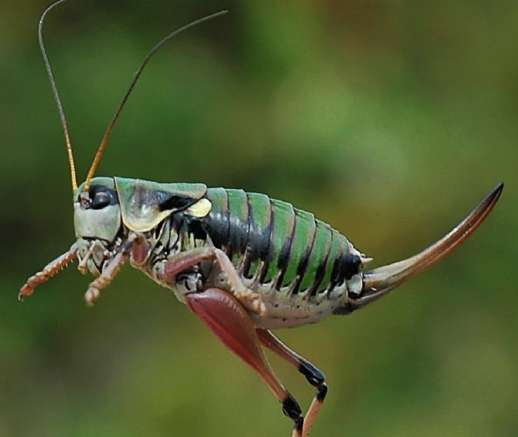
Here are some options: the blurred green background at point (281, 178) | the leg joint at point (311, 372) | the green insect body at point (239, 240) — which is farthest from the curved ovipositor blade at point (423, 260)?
the blurred green background at point (281, 178)

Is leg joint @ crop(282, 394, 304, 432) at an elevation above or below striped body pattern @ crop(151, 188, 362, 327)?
below

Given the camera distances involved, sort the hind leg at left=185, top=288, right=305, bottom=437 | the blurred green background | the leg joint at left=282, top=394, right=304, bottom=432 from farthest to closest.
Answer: the blurred green background
the leg joint at left=282, top=394, right=304, bottom=432
the hind leg at left=185, top=288, right=305, bottom=437

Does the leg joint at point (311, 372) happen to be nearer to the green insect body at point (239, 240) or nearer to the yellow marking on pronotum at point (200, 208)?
the green insect body at point (239, 240)

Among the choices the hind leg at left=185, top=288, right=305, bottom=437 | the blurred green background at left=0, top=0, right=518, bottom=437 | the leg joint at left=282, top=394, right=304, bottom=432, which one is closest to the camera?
the hind leg at left=185, top=288, right=305, bottom=437

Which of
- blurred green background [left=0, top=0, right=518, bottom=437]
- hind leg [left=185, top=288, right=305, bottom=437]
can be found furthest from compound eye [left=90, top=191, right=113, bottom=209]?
blurred green background [left=0, top=0, right=518, bottom=437]

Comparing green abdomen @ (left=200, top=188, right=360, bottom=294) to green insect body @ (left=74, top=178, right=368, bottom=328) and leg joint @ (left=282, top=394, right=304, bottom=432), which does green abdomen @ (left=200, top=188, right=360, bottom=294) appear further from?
leg joint @ (left=282, top=394, right=304, bottom=432)

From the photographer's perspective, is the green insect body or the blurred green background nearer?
the green insect body

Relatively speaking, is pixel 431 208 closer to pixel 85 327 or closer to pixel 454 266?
pixel 454 266

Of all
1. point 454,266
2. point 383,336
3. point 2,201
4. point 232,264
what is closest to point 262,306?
point 232,264
